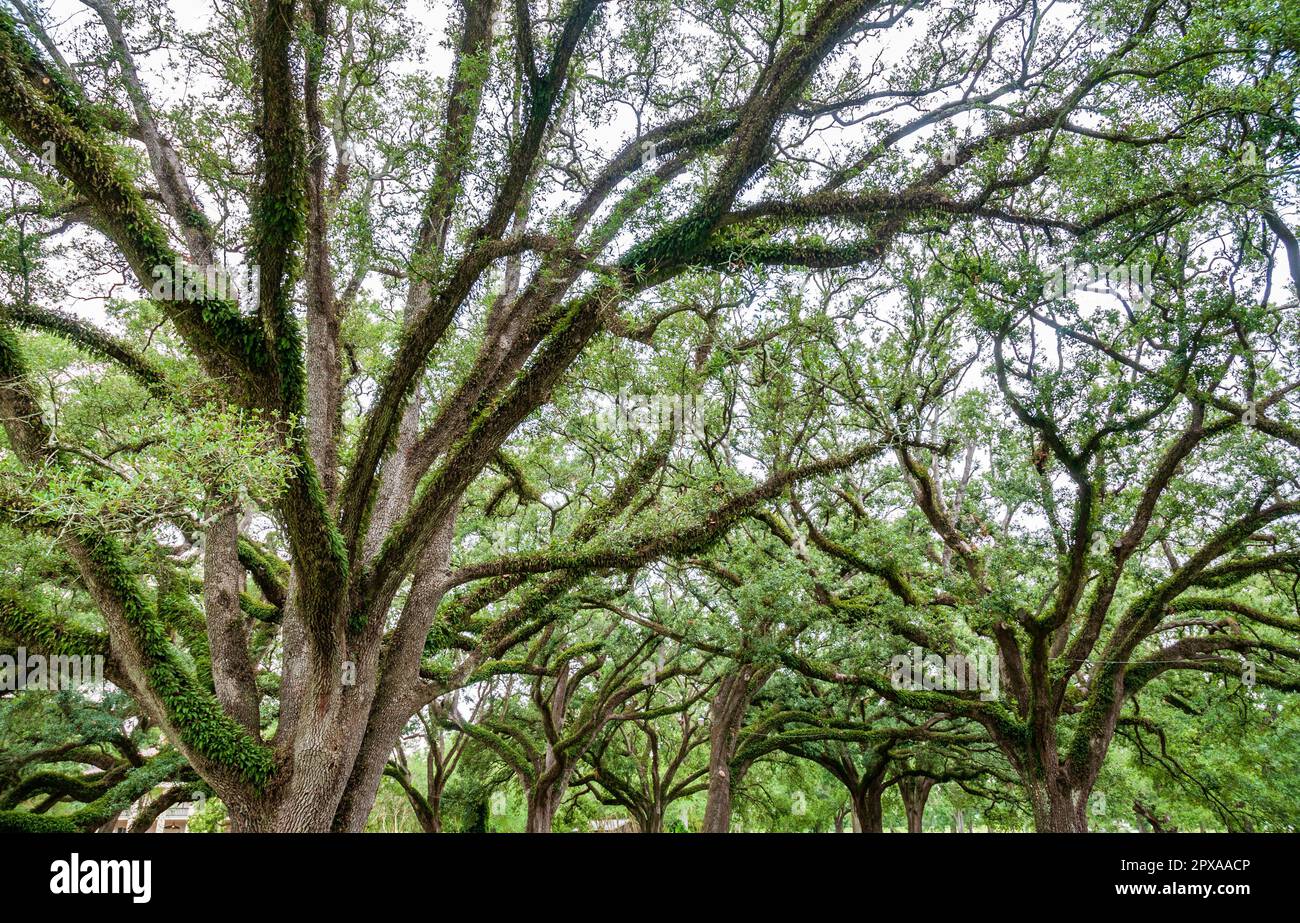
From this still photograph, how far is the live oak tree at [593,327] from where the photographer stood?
5.06 meters

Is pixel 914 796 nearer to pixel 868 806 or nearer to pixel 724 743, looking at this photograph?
pixel 868 806

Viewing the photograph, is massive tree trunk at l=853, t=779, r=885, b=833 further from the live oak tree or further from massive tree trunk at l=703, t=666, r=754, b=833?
the live oak tree

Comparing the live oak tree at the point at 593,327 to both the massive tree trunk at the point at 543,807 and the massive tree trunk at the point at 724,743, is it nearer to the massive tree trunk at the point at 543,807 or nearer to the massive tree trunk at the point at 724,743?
the massive tree trunk at the point at 724,743

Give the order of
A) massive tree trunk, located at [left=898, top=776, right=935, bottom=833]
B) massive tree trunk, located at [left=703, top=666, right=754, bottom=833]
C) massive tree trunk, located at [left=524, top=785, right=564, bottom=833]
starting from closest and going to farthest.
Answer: massive tree trunk, located at [left=703, top=666, right=754, bottom=833], massive tree trunk, located at [left=524, top=785, right=564, bottom=833], massive tree trunk, located at [left=898, top=776, right=935, bottom=833]

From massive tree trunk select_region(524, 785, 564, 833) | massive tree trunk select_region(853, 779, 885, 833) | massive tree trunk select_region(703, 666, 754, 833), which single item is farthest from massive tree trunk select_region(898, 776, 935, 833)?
massive tree trunk select_region(524, 785, 564, 833)

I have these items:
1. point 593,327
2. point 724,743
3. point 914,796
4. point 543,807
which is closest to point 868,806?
point 914,796

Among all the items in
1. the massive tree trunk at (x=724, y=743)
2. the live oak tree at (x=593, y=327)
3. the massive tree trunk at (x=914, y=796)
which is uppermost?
the live oak tree at (x=593, y=327)

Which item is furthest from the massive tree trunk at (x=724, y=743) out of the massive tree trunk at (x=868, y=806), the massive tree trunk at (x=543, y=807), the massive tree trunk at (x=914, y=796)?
the massive tree trunk at (x=914, y=796)

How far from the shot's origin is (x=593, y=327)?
5668 mm

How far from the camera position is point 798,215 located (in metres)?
5.90

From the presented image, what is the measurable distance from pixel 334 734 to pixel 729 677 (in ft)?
25.0

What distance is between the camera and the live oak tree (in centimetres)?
506

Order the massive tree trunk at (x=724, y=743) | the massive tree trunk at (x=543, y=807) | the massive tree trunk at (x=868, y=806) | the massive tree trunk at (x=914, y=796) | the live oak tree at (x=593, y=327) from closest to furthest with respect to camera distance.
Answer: the live oak tree at (x=593, y=327), the massive tree trunk at (x=724, y=743), the massive tree trunk at (x=543, y=807), the massive tree trunk at (x=868, y=806), the massive tree trunk at (x=914, y=796)
